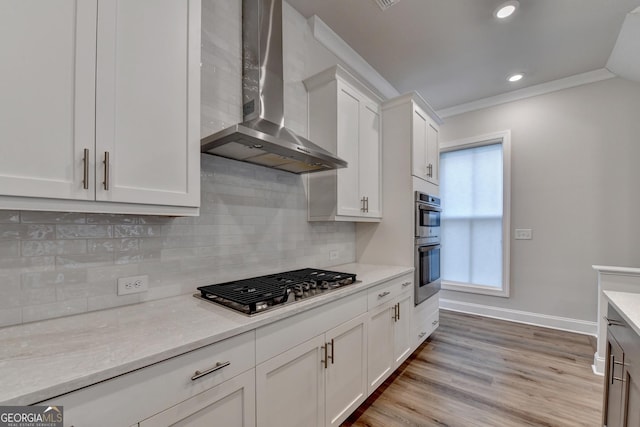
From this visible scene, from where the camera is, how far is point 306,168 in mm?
2037

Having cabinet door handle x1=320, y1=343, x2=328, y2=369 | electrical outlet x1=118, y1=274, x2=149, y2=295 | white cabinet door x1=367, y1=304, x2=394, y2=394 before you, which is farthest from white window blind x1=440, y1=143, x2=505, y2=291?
electrical outlet x1=118, y1=274, x2=149, y2=295

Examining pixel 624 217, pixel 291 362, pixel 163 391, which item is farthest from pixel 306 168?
pixel 624 217

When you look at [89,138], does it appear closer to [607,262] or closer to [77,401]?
[77,401]

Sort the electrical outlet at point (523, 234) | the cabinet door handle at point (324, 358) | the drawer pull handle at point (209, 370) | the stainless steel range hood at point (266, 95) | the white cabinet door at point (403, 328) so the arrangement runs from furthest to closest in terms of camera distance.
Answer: the electrical outlet at point (523, 234)
the white cabinet door at point (403, 328)
the stainless steel range hood at point (266, 95)
the cabinet door handle at point (324, 358)
the drawer pull handle at point (209, 370)

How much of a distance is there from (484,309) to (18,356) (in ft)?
14.4

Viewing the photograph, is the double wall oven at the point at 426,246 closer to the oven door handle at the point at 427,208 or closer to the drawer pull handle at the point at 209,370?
the oven door handle at the point at 427,208

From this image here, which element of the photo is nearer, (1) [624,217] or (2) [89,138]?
(2) [89,138]

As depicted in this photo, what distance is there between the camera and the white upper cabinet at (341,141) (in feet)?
7.16

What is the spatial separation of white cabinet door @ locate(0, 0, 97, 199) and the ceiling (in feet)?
5.73

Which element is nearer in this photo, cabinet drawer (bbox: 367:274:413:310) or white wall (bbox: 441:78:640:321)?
cabinet drawer (bbox: 367:274:413:310)

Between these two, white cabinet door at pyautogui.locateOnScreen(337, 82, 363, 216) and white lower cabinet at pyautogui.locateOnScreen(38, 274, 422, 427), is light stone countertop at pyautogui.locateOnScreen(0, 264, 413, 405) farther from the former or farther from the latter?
white cabinet door at pyautogui.locateOnScreen(337, 82, 363, 216)

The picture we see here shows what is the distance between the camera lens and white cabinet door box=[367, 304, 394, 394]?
1907 millimetres

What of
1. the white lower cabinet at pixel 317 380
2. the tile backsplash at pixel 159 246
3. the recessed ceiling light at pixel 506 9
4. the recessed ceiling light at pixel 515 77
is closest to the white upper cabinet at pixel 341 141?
the tile backsplash at pixel 159 246

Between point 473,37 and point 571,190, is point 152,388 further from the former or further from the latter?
point 571,190
